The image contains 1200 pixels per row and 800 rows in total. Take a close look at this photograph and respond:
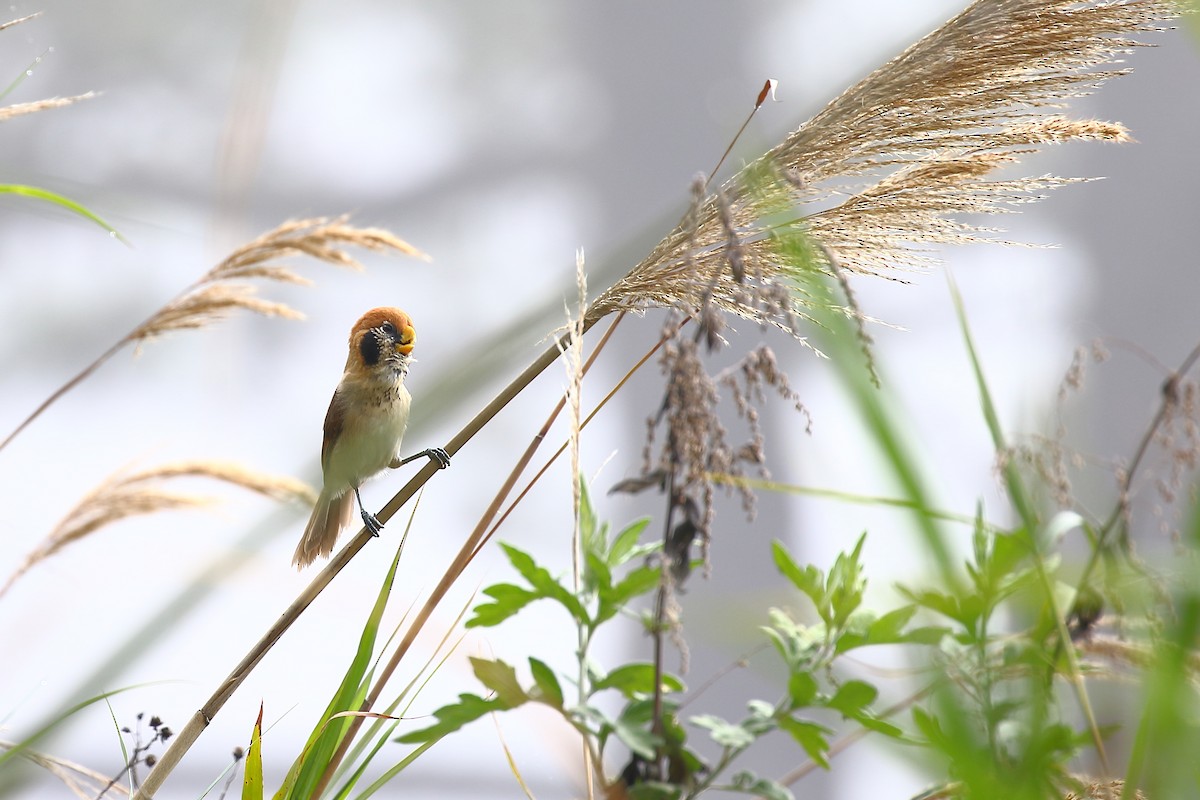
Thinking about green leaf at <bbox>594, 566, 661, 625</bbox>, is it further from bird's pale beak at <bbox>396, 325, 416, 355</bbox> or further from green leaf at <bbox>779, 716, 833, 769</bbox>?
bird's pale beak at <bbox>396, 325, 416, 355</bbox>

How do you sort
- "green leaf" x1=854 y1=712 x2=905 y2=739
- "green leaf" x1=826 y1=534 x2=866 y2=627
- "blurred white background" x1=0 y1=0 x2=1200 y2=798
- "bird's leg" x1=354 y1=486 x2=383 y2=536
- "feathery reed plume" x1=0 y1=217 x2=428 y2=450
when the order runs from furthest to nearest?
"blurred white background" x1=0 y1=0 x2=1200 y2=798, "feathery reed plume" x1=0 y1=217 x2=428 y2=450, "bird's leg" x1=354 y1=486 x2=383 y2=536, "green leaf" x1=826 y1=534 x2=866 y2=627, "green leaf" x1=854 y1=712 x2=905 y2=739

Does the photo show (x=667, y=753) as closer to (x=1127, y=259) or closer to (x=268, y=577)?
(x=268, y=577)

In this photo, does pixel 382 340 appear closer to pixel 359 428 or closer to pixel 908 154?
pixel 359 428

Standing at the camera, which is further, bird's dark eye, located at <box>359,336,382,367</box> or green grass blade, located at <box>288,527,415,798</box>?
bird's dark eye, located at <box>359,336,382,367</box>

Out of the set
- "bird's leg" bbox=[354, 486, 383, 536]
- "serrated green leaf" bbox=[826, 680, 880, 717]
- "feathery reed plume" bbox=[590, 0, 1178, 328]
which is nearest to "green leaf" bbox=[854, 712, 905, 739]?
"serrated green leaf" bbox=[826, 680, 880, 717]

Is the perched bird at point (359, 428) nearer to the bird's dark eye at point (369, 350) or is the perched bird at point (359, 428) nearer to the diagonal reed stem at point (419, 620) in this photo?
the bird's dark eye at point (369, 350)

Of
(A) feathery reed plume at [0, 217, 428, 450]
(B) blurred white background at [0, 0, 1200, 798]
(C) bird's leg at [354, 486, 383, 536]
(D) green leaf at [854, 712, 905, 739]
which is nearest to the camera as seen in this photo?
(D) green leaf at [854, 712, 905, 739]

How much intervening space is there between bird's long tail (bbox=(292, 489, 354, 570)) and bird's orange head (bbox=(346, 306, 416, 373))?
15 centimetres

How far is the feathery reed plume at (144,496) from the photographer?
2.97 feet

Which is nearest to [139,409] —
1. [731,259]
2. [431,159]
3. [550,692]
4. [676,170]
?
[431,159]

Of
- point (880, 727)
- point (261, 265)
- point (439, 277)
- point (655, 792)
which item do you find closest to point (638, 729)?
point (655, 792)

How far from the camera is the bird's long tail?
101cm

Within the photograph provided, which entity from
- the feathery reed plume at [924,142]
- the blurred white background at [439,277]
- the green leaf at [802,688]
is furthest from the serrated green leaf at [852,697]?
the blurred white background at [439,277]

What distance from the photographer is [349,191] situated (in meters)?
2.20
